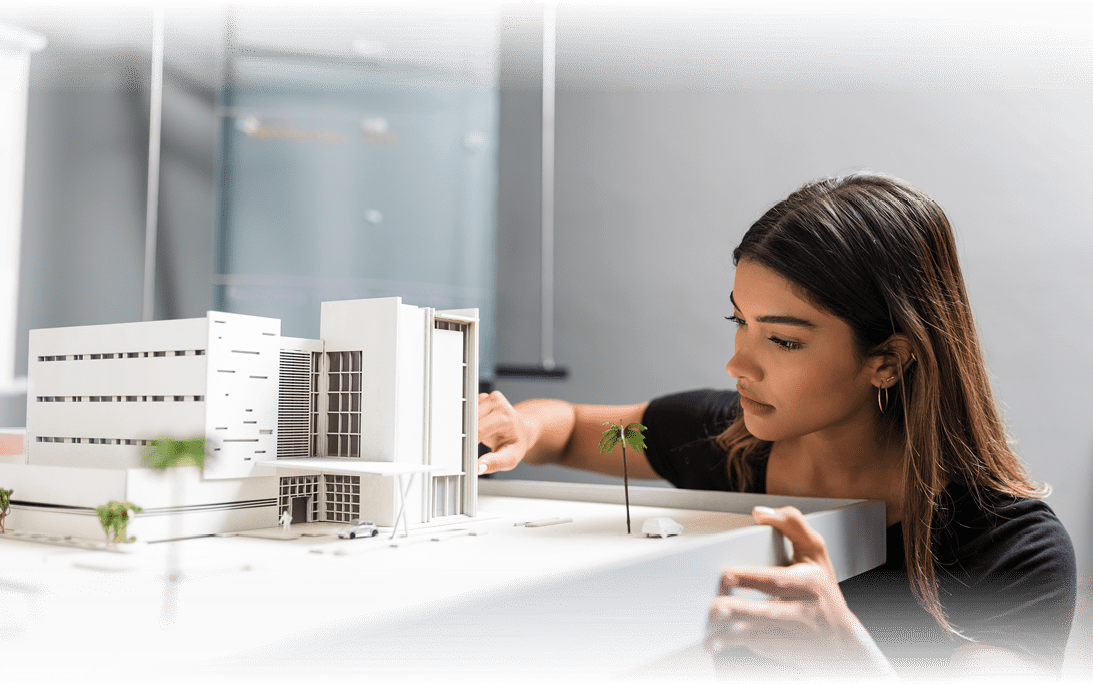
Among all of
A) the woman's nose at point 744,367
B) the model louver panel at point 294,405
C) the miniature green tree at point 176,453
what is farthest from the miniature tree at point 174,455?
the woman's nose at point 744,367

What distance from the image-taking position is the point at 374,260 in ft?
4.43

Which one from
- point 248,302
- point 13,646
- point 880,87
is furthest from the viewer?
point 880,87

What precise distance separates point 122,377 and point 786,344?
0.71 meters

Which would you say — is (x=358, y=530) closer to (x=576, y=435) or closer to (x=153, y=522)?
(x=153, y=522)

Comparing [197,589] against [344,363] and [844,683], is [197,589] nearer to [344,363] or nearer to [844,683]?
[344,363]

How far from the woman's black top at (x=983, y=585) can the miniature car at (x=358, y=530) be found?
55 centimetres

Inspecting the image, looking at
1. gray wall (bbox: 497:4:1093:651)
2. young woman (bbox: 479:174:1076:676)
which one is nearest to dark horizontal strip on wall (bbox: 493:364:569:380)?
gray wall (bbox: 497:4:1093:651)

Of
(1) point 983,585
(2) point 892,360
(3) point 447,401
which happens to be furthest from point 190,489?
(1) point 983,585

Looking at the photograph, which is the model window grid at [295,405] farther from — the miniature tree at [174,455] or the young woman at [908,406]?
the young woman at [908,406]

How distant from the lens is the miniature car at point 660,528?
0.74 metres

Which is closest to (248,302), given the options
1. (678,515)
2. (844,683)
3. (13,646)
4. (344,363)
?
(344,363)

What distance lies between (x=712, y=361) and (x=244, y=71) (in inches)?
41.2

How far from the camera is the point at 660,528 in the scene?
0.74 metres

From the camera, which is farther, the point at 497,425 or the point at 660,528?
the point at 497,425
